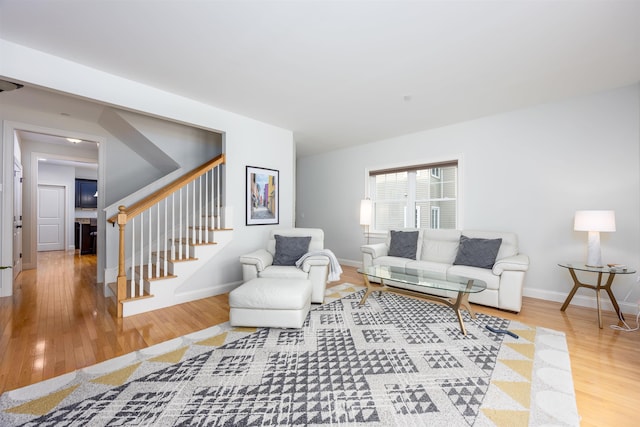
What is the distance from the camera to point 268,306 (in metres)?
2.58

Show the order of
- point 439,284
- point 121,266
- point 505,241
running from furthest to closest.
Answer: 1. point 505,241
2. point 121,266
3. point 439,284

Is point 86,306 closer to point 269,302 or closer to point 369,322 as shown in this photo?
point 269,302

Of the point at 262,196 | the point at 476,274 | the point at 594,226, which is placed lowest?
the point at 476,274

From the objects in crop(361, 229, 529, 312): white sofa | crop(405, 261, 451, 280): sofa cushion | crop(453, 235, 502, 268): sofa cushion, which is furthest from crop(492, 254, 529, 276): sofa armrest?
crop(405, 261, 451, 280): sofa cushion

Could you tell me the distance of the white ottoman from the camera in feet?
8.45

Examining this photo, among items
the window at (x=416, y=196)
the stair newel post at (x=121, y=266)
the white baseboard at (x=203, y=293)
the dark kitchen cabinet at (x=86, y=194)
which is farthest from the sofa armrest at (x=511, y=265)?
the dark kitchen cabinet at (x=86, y=194)

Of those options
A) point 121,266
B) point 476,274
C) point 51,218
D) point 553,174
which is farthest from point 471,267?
point 51,218

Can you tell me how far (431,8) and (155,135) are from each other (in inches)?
168

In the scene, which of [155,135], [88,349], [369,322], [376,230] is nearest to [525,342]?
[369,322]

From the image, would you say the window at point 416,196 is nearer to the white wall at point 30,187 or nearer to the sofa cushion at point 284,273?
the sofa cushion at point 284,273

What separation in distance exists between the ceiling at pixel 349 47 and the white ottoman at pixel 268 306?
2231mm

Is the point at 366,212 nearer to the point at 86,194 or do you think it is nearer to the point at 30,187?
the point at 30,187

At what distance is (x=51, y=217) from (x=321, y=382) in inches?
372

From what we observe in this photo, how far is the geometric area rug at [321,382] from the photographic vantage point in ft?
4.99
